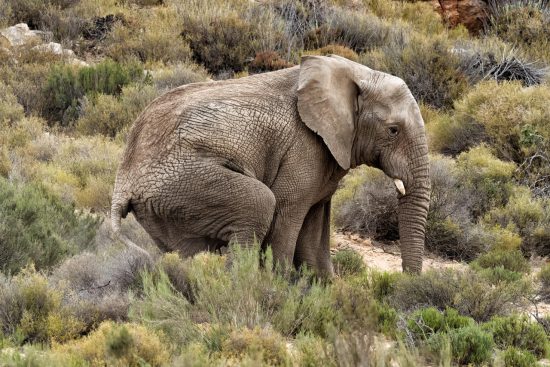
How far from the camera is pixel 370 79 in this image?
8352 mm

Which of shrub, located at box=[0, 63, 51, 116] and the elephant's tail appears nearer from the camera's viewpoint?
the elephant's tail

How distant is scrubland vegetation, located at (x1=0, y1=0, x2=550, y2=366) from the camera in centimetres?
593

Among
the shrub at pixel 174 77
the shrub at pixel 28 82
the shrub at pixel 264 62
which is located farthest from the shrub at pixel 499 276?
the shrub at pixel 264 62

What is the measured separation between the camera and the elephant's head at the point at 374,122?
8.11 meters

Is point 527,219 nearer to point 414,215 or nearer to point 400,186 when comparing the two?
point 414,215

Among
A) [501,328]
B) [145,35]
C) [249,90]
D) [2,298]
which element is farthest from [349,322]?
[145,35]

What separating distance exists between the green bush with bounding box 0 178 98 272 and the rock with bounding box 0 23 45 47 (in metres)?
9.35

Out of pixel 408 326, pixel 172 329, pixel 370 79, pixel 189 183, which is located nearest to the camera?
pixel 172 329

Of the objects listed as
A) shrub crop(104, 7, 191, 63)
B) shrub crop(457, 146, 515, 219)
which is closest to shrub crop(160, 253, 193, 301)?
shrub crop(457, 146, 515, 219)

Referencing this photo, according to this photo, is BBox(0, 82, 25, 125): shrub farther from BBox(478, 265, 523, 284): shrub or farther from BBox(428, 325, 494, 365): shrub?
BBox(428, 325, 494, 365): shrub

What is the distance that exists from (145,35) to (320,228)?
11.3 metres

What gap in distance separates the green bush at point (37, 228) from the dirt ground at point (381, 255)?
9.40ft

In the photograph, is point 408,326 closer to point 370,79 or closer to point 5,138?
point 370,79

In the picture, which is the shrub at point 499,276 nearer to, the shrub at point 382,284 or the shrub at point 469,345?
the shrub at point 382,284
